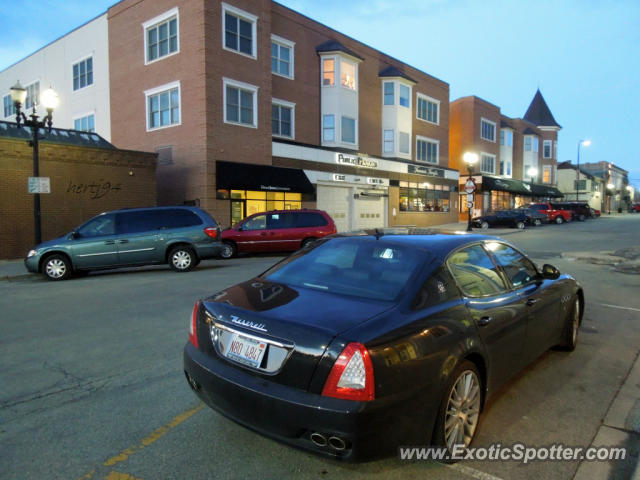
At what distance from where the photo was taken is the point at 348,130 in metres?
27.9

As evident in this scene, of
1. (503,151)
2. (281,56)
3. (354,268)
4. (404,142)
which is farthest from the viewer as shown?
(503,151)

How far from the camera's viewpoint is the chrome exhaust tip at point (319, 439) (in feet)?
8.08

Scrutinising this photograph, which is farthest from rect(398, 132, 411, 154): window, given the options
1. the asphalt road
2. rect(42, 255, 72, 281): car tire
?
the asphalt road

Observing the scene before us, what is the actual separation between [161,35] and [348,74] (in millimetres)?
11080

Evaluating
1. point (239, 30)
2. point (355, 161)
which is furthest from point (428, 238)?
point (355, 161)

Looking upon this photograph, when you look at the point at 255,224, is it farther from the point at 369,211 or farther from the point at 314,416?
the point at 369,211

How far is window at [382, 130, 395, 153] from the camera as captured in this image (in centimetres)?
3131

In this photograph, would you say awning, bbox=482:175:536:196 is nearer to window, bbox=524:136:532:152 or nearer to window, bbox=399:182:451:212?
window, bbox=524:136:532:152

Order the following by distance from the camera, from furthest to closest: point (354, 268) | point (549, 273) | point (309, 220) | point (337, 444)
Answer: point (309, 220) → point (549, 273) → point (354, 268) → point (337, 444)

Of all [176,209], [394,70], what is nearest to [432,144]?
[394,70]

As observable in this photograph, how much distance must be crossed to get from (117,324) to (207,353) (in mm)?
3941

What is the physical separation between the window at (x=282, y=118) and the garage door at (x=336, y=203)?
3.70 meters

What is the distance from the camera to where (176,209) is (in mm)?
12430

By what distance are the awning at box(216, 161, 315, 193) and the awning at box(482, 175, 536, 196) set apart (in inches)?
932
